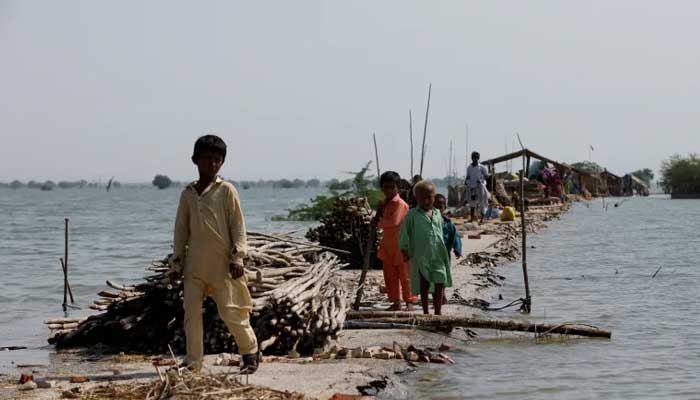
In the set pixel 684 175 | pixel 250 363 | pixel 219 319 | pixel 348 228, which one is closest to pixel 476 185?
pixel 348 228

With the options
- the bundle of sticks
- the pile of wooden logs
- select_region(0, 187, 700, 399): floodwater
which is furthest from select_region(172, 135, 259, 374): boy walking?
the pile of wooden logs

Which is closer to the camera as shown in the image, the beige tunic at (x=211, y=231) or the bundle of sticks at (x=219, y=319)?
the beige tunic at (x=211, y=231)

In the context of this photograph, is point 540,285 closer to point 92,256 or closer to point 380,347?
point 380,347

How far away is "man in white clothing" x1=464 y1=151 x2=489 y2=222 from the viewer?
869 inches

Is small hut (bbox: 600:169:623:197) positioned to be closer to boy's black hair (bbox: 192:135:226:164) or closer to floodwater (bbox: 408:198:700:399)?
floodwater (bbox: 408:198:700:399)

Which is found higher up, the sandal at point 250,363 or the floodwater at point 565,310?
the sandal at point 250,363

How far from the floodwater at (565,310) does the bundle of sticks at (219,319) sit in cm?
60

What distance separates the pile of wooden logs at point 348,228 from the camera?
47.2 ft

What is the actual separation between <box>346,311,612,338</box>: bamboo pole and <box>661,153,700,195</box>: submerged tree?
178ft

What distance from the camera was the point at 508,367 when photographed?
324 inches

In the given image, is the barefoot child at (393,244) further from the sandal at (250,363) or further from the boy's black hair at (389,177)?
the sandal at (250,363)

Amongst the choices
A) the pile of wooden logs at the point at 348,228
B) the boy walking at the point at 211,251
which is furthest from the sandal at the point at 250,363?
the pile of wooden logs at the point at 348,228

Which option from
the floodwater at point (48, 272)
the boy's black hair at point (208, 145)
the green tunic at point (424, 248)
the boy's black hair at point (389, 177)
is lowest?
the floodwater at point (48, 272)

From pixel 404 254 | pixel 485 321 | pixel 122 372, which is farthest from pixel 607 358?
pixel 122 372
